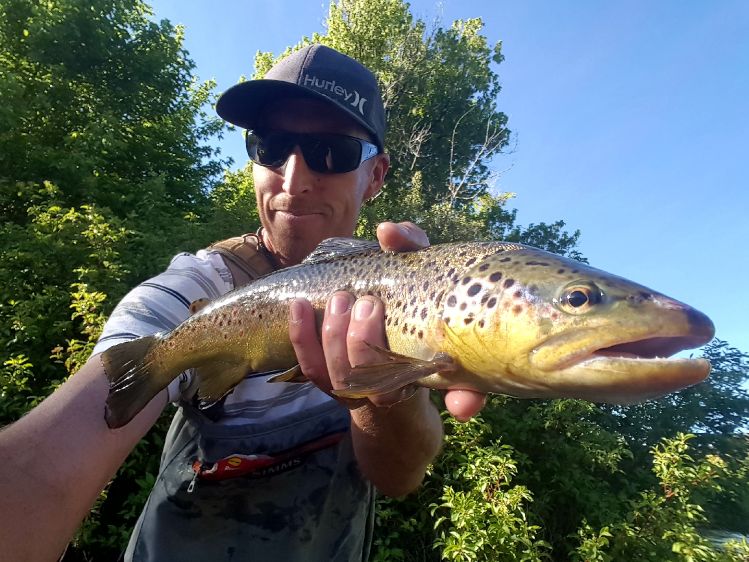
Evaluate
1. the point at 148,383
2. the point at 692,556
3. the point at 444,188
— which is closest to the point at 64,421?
the point at 148,383

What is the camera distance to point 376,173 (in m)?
3.67

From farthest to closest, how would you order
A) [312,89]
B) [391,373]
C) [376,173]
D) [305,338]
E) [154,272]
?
[154,272]
[376,173]
[312,89]
[305,338]
[391,373]

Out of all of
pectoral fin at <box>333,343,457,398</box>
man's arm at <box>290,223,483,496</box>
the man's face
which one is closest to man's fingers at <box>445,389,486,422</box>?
man's arm at <box>290,223,483,496</box>

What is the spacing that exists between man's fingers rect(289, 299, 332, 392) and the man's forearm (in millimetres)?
367

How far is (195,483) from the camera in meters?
2.39

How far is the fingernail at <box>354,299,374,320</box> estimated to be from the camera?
2.00 m

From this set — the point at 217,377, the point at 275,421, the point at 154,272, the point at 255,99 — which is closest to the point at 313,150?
the point at 255,99

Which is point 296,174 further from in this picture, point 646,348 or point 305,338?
point 646,348

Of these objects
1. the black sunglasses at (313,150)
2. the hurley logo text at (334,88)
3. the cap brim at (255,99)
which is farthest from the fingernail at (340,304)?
the hurley logo text at (334,88)

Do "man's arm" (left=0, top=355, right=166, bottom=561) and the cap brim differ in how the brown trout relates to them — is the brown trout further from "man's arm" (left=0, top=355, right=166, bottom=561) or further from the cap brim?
the cap brim

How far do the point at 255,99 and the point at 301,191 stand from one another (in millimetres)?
750

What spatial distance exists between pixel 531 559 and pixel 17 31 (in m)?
15.6

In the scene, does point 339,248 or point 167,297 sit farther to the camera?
point 339,248

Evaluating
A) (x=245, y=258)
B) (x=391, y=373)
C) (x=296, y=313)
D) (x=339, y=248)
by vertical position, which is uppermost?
(x=339, y=248)
